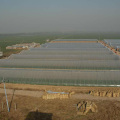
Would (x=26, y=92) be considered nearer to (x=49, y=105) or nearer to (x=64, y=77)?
(x=49, y=105)

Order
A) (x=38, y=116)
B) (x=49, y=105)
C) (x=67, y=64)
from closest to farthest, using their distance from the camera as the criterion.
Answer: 1. (x=38, y=116)
2. (x=49, y=105)
3. (x=67, y=64)

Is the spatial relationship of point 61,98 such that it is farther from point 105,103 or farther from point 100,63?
point 100,63

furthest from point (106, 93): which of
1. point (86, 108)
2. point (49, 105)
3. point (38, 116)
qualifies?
point (38, 116)

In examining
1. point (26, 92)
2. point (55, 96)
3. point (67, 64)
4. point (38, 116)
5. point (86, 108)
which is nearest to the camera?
point (38, 116)

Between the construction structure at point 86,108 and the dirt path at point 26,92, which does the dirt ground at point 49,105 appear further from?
the construction structure at point 86,108

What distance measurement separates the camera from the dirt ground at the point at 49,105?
18422 mm

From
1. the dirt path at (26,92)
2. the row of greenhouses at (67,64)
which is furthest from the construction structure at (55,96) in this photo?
the row of greenhouses at (67,64)

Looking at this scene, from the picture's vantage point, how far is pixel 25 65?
116 ft

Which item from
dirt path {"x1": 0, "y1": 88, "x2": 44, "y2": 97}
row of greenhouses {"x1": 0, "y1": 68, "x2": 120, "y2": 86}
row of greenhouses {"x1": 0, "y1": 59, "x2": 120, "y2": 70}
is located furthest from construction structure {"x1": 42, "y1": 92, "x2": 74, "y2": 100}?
row of greenhouses {"x1": 0, "y1": 59, "x2": 120, "y2": 70}

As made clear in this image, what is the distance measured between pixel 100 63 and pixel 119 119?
676 inches

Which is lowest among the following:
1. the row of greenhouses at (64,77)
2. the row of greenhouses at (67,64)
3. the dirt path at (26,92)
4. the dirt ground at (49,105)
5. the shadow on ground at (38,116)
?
the shadow on ground at (38,116)

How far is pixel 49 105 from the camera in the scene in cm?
2106

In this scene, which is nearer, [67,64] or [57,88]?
[57,88]

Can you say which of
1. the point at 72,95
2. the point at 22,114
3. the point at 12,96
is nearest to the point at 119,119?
the point at 72,95
